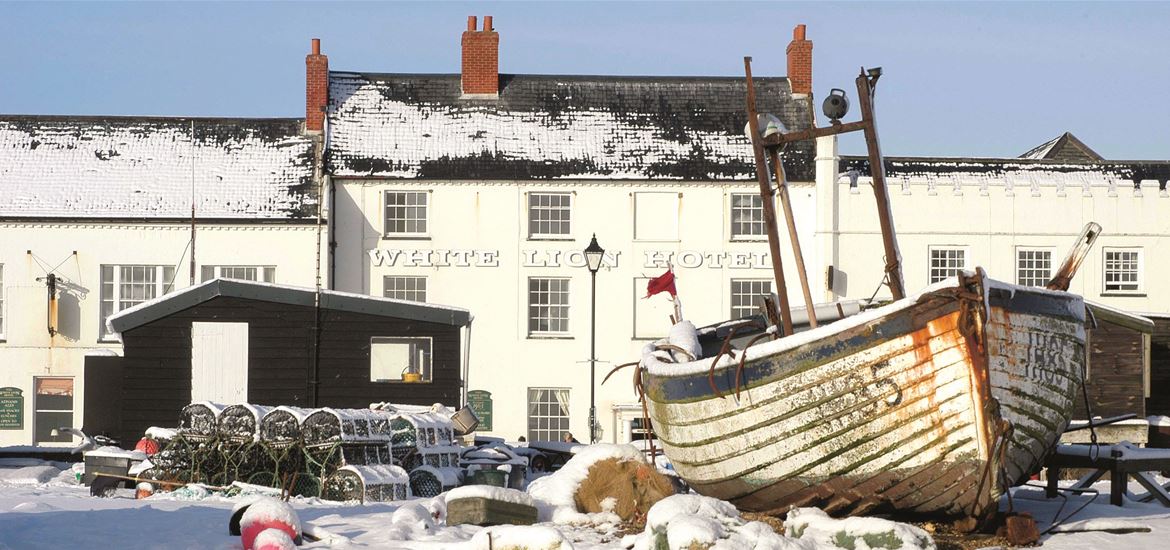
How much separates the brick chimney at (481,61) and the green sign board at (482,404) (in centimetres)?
891

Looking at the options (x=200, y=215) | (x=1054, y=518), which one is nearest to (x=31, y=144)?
(x=200, y=215)

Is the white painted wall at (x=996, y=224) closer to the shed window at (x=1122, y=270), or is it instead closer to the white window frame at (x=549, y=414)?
the shed window at (x=1122, y=270)

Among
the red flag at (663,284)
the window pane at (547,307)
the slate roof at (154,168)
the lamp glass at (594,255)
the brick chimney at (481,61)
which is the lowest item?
the window pane at (547,307)

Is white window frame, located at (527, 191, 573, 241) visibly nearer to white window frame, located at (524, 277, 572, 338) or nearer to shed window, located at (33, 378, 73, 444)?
white window frame, located at (524, 277, 572, 338)

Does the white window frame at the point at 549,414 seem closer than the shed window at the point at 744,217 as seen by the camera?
Yes

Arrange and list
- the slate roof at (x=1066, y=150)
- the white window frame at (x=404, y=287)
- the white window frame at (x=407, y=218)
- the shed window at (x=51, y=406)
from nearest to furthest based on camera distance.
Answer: the shed window at (x=51, y=406)
the white window frame at (x=404, y=287)
the white window frame at (x=407, y=218)
the slate roof at (x=1066, y=150)

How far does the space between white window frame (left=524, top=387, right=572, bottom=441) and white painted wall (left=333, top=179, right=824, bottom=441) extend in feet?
0.63

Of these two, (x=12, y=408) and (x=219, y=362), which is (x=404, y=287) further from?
(x=219, y=362)

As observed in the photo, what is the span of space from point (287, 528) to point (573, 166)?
91.1ft

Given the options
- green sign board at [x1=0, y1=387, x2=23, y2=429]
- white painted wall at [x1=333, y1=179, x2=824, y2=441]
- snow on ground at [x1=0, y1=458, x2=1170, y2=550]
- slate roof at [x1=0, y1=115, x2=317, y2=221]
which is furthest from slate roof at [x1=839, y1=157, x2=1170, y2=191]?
snow on ground at [x1=0, y1=458, x2=1170, y2=550]

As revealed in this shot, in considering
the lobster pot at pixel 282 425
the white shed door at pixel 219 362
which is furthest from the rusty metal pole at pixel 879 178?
the white shed door at pixel 219 362

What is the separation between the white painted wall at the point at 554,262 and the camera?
39.9m

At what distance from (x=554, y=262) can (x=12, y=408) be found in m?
14.1

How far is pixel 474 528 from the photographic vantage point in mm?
15297
